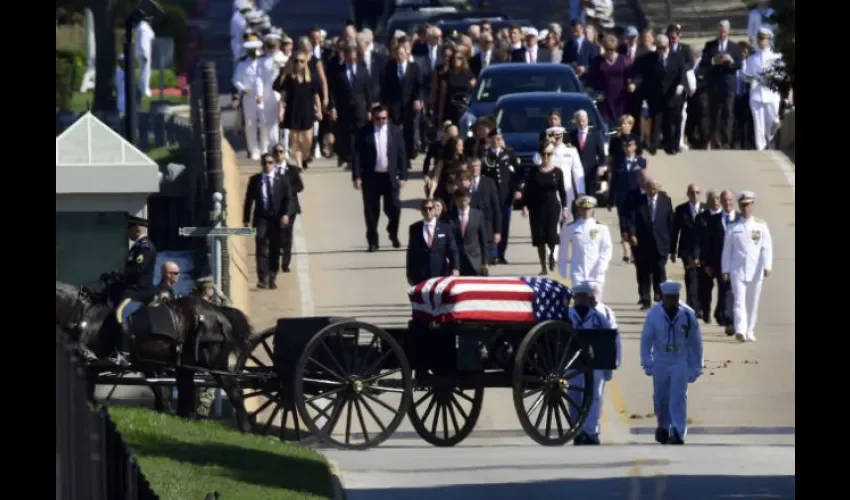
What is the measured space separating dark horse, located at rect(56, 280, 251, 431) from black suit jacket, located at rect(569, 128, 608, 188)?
10.2 m

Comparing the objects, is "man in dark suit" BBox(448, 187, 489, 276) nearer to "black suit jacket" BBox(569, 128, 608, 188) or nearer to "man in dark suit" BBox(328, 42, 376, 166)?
"black suit jacket" BBox(569, 128, 608, 188)

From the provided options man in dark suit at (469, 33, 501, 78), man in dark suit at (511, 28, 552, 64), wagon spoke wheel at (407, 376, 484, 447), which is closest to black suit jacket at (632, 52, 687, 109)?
man in dark suit at (511, 28, 552, 64)

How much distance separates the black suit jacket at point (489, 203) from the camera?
2872cm

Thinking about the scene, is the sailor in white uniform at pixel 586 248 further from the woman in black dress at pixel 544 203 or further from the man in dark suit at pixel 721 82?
the man in dark suit at pixel 721 82

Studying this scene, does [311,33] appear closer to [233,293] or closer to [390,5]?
[233,293]

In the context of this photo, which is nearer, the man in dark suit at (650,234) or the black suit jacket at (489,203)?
the man in dark suit at (650,234)

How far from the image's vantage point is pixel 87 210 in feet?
88.5

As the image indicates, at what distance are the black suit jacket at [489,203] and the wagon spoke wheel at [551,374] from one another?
Answer: 6774mm

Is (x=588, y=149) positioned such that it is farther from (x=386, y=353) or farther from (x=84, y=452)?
(x=84, y=452)

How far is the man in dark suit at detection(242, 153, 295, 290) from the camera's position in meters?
29.0

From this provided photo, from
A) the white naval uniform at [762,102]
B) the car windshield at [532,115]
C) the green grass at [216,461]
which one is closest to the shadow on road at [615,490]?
the green grass at [216,461]

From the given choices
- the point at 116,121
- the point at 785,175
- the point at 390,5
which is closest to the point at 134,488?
the point at 785,175

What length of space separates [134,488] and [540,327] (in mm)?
11357

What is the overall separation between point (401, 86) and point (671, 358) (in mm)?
12854
